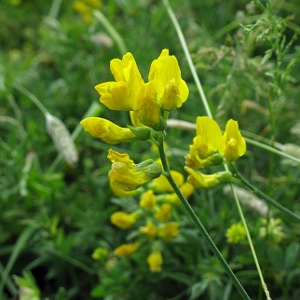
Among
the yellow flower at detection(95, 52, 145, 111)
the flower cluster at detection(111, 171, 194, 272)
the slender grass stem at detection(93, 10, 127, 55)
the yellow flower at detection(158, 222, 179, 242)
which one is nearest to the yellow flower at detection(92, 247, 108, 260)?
the flower cluster at detection(111, 171, 194, 272)

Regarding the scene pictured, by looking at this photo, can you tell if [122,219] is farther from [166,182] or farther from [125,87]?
[125,87]

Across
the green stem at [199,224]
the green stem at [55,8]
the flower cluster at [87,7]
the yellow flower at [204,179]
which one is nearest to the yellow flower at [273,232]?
the yellow flower at [204,179]

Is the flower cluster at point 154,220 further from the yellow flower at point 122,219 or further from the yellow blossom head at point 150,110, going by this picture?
the yellow blossom head at point 150,110

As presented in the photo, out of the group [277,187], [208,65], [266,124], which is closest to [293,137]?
[266,124]

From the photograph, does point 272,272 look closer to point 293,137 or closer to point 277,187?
point 277,187

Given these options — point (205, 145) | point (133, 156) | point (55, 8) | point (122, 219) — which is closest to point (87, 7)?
point (55, 8)

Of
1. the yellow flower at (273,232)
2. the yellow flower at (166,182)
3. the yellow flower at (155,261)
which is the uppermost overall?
the yellow flower at (166,182)
